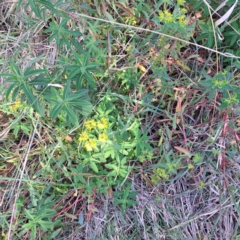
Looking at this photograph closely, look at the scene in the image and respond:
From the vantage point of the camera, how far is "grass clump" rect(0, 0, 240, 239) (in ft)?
5.27

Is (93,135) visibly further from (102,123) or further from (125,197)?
(125,197)

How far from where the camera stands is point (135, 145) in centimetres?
157

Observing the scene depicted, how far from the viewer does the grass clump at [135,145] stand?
1.61 metres

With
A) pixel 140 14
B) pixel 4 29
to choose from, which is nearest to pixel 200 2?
pixel 140 14

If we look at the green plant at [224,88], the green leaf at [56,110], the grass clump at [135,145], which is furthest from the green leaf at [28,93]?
the green plant at [224,88]

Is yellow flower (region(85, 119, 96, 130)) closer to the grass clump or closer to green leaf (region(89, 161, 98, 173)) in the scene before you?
the grass clump

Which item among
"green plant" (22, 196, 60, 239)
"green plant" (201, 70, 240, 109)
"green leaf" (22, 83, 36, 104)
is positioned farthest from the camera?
"green plant" (22, 196, 60, 239)

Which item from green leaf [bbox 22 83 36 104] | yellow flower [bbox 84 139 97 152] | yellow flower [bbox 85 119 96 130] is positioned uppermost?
green leaf [bbox 22 83 36 104]

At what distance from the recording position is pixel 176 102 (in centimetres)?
173

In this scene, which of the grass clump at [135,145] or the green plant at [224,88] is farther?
the grass clump at [135,145]

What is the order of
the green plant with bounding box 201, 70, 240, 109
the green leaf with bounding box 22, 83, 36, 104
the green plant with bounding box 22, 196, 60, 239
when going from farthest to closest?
the green plant with bounding box 22, 196, 60, 239
the green plant with bounding box 201, 70, 240, 109
the green leaf with bounding box 22, 83, 36, 104

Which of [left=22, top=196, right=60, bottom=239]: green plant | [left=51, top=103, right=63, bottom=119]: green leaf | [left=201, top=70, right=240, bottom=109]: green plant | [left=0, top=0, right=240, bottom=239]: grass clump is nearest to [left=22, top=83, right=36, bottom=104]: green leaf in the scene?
[left=51, top=103, right=63, bottom=119]: green leaf

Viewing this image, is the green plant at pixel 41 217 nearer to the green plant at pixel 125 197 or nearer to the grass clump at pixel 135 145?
the grass clump at pixel 135 145

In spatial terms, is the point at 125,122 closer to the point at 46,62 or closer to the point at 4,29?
the point at 46,62
